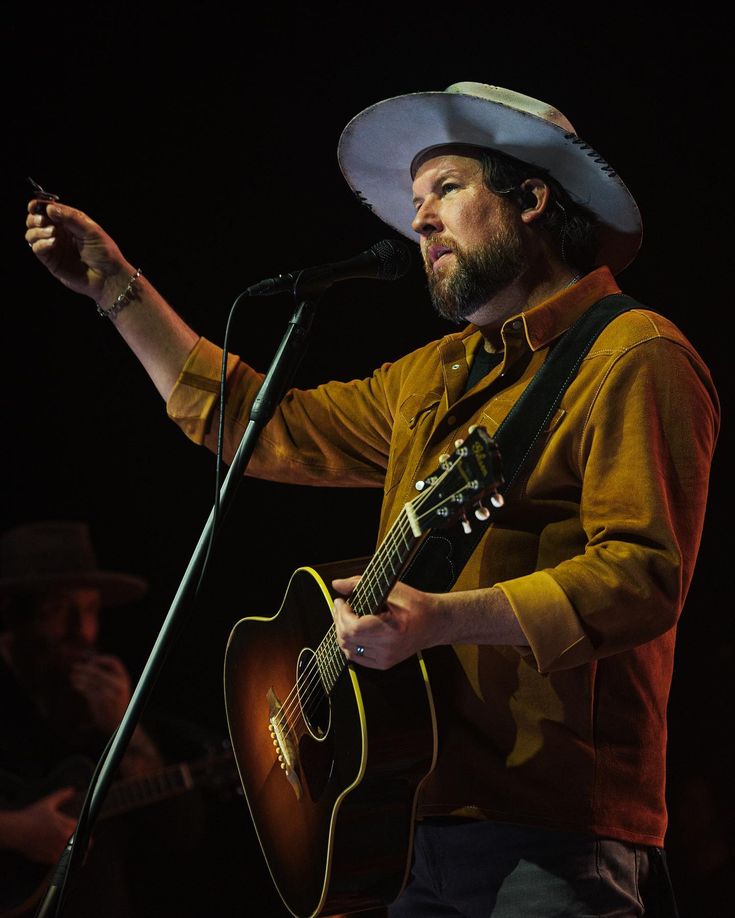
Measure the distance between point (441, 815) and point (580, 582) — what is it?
1.84ft

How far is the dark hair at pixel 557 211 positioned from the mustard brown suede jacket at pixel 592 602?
1.61 feet

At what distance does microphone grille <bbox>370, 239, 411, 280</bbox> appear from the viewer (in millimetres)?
→ 2291

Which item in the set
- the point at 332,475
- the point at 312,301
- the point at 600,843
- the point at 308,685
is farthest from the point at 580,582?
the point at 332,475

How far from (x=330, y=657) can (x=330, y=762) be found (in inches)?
8.1

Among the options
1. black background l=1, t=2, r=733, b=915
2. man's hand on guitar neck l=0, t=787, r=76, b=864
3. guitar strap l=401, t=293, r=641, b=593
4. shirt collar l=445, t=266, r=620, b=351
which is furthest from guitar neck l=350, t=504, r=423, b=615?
man's hand on guitar neck l=0, t=787, r=76, b=864

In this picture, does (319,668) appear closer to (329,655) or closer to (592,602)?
(329,655)

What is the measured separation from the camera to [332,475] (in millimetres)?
2809

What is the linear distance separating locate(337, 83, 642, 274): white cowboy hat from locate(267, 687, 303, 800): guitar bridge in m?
1.39

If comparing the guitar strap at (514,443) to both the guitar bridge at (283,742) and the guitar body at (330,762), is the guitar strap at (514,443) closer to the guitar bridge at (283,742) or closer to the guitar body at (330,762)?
the guitar body at (330,762)

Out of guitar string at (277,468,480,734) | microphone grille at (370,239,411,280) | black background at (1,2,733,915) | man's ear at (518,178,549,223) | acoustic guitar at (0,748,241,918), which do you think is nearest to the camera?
guitar string at (277,468,480,734)

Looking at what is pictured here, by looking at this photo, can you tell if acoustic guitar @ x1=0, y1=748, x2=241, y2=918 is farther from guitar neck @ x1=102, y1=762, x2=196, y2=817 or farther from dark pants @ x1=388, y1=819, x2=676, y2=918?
dark pants @ x1=388, y1=819, x2=676, y2=918

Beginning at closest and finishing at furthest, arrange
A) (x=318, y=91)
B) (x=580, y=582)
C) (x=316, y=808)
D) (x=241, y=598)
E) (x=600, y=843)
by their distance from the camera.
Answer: (x=580, y=582) → (x=600, y=843) → (x=316, y=808) → (x=318, y=91) → (x=241, y=598)

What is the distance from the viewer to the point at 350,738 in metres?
1.92

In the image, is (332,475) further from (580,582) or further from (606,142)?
(606,142)
